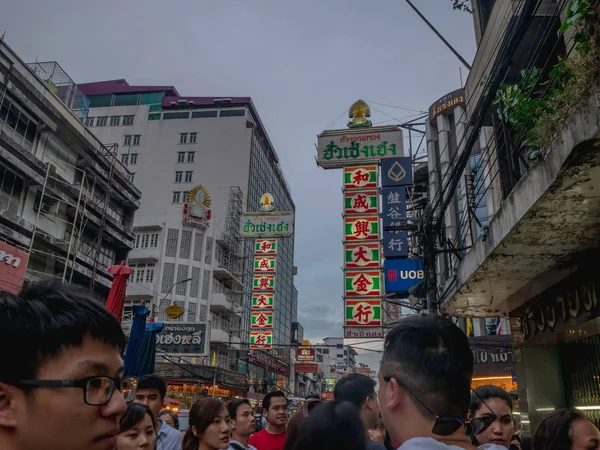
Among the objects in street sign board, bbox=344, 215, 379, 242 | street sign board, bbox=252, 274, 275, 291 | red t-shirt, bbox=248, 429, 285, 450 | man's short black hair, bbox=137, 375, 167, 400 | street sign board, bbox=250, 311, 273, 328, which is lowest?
red t-shirt, bbox=248, 429, 285, 450

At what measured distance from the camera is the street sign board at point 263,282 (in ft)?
78.2

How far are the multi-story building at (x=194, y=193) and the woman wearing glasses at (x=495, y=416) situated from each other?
29.8 m

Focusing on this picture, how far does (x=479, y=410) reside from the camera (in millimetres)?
3346

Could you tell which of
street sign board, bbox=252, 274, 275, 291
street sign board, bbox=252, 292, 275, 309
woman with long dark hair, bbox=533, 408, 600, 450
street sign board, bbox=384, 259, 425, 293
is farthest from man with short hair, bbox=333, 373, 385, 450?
street sign board, bbox=252, 274, 275, 291

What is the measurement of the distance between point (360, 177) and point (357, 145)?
Result: 3.54 feet

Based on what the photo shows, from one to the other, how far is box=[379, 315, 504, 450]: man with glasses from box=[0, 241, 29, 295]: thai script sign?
15.0 meters

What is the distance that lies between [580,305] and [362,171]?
27.0ft

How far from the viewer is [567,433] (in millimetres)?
2869

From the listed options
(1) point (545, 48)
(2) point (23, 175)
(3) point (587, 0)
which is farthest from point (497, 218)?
(2) point (23, 175)

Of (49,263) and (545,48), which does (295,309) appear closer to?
(49,263)

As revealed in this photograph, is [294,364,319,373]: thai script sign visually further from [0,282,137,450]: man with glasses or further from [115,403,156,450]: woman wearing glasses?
[0,282,137,450]: man with glasses

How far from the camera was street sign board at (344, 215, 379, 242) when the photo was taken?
12.3 meters

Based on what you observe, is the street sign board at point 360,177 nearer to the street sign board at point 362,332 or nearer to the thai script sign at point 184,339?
the street sign board at point 362,332

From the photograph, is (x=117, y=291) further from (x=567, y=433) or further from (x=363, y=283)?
(x=363, y=283)
